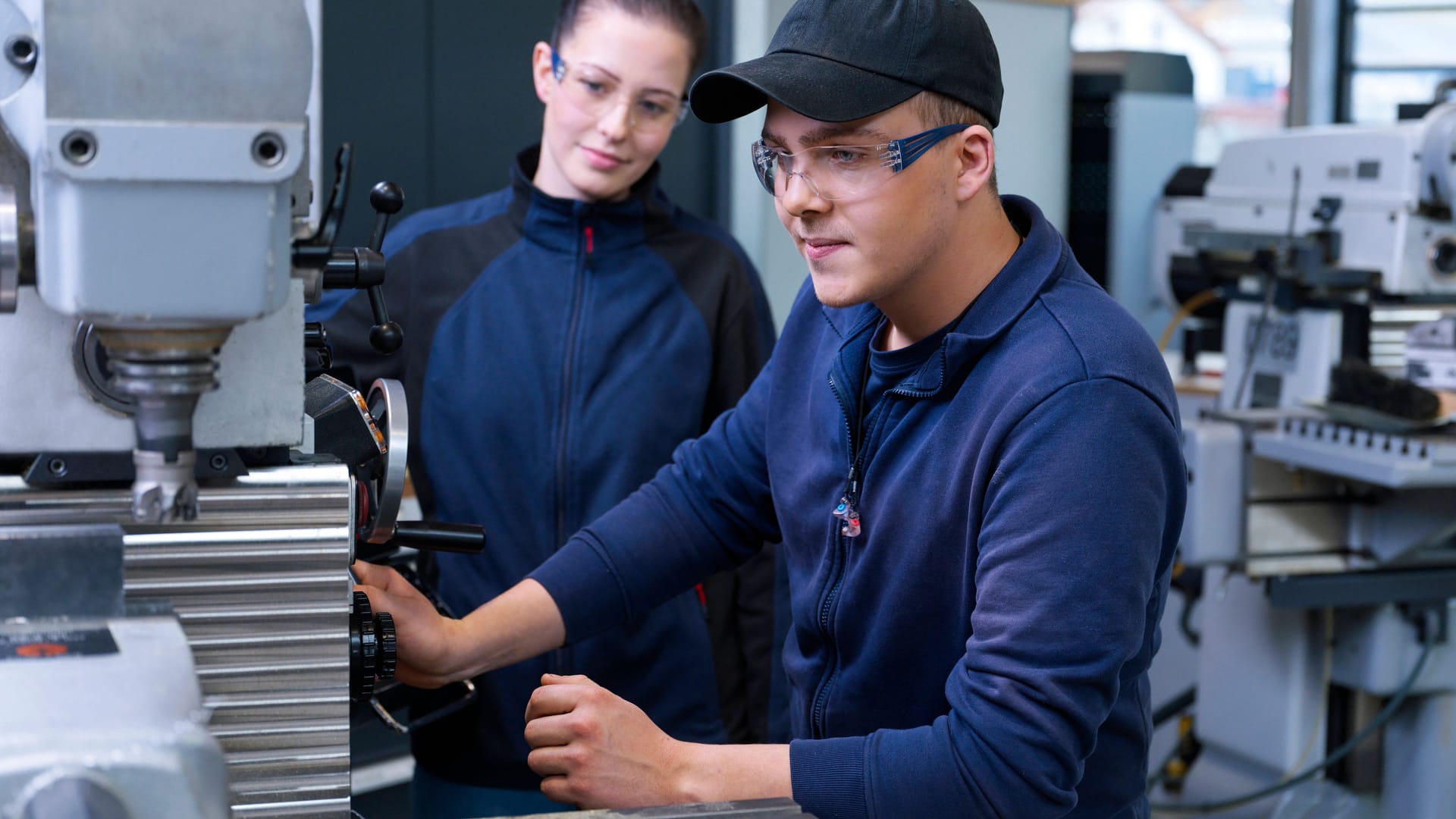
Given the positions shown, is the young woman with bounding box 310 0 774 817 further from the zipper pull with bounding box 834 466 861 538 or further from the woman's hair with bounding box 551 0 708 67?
the zipper pull with bounding box 834 466 861 538

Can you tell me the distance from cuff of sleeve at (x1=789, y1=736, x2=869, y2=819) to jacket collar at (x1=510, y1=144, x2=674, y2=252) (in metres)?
0.91

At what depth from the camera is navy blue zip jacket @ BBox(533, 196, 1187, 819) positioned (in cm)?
98

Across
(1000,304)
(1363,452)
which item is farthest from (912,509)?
(1363,452)

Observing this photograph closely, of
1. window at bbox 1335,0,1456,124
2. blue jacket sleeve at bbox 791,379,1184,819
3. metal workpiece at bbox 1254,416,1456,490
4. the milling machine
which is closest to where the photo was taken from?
blue jacket sleeve at bbox 791,379,1184,819

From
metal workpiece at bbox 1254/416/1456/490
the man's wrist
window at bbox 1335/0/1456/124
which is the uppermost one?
window at bbox 1335/0/1456/124

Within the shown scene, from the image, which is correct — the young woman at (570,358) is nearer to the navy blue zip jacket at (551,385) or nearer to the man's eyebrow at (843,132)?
the navy blue zip jacket at (551,385)

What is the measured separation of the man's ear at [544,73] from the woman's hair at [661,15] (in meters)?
0.01

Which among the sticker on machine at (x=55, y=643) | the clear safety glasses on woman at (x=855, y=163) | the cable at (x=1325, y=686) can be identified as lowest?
the cable at (x=1325, y=686)

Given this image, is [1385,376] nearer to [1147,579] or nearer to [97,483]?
[1147,579]

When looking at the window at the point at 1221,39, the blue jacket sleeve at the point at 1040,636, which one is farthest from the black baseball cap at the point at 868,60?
the window at the point at 1221,39

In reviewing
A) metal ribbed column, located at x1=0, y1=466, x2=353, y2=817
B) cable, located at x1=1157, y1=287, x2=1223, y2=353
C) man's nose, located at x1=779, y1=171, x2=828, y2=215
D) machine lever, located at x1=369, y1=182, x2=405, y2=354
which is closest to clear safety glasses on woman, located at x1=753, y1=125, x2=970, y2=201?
man's nose, located at x1=779, y1=171, x2=828, y2=215

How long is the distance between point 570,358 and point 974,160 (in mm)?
702

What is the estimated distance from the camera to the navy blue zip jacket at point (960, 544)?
3.20ft

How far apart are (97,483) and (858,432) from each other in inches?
24.1
